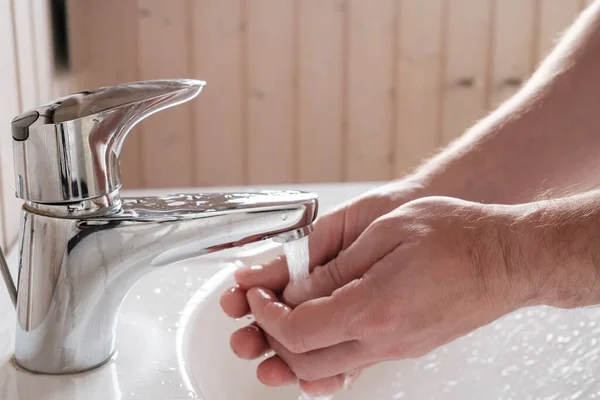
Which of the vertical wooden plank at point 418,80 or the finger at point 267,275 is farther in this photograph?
the vertical wooden plank at point 418,80

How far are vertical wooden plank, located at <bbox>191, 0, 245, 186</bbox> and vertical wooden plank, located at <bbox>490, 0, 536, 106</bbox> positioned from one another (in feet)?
1.80

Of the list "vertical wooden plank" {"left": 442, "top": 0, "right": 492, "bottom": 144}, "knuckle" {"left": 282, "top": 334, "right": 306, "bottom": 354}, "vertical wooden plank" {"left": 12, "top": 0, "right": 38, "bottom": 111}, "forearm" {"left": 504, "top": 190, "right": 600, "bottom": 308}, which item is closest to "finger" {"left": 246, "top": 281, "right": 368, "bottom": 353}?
"knuckle" {"left": 282, "top": 334, "right": 306, "bottom": 354}

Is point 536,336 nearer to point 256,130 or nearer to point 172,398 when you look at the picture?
point 172,398

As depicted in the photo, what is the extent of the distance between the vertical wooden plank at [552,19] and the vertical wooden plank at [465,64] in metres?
0.12

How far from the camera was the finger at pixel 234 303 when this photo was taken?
68cm

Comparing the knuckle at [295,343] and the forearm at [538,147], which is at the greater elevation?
the forearm at [538,147]

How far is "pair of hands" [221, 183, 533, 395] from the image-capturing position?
0.59 meters

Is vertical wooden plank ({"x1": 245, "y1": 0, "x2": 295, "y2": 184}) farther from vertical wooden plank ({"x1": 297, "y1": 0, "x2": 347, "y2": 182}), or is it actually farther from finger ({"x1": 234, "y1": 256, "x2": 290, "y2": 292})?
finger ({"x1": 234, "y1": 256, "x2": 290, "y2": 292})

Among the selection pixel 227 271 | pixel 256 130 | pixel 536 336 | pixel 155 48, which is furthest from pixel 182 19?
pixel 536 336

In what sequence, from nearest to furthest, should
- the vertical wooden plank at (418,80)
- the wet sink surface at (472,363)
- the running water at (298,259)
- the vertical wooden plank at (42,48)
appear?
the running water at (298,259) < the wet sink surface at (472,363) < the vertical wooden plank at (42,48) < the vertical wooden plank at (418,80)

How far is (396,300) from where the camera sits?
59 cm

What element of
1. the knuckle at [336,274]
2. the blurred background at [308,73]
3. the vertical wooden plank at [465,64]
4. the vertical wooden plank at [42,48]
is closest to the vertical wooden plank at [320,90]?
the blurred background at [308,73]

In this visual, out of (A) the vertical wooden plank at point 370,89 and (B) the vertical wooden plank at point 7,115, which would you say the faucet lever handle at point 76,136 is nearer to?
(B) the vertical wooden plank at point 7,115

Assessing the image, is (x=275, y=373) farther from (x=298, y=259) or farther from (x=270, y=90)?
(x=270, y=90)
